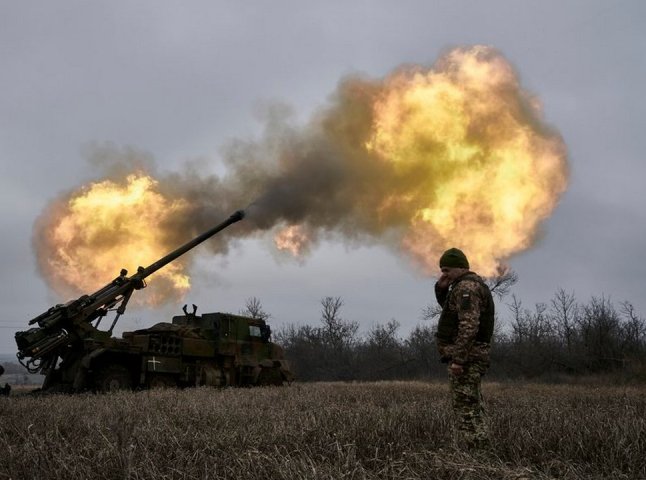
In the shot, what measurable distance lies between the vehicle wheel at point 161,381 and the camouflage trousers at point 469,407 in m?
11.5

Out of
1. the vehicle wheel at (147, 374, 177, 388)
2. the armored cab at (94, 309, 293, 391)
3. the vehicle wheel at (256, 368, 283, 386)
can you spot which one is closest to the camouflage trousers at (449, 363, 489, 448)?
the armored cab at (94, 309, 293, 391)

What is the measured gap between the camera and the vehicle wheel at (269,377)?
59.4ft

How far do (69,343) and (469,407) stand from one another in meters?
12.2

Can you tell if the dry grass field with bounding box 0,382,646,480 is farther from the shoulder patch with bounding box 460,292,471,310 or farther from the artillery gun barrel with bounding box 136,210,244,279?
the artillery gun barrel with bounding box 136,210,244,279

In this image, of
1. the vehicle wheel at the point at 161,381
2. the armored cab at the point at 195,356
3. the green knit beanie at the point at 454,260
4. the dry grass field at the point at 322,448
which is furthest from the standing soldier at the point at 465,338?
the vehicle wheel at the point at 161,381

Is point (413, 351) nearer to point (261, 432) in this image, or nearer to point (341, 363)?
point (341, 363)

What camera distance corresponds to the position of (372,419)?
5.44 metres

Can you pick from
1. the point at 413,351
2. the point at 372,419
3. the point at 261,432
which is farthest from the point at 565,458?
the point at 413,351

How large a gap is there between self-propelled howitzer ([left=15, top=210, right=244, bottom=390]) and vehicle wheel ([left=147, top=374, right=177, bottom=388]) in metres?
1.72

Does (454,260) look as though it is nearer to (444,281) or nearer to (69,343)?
(444,281)

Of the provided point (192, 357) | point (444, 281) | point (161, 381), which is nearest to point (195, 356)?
point (192, 357)

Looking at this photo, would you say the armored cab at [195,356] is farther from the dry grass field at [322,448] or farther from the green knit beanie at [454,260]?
the green knit beanie at [454,260]

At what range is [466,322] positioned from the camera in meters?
4.87

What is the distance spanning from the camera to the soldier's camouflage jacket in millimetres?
4855
